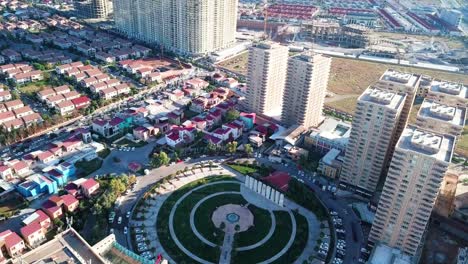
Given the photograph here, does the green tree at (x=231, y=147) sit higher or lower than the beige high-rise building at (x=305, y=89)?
lower

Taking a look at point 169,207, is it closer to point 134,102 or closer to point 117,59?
point 134,102

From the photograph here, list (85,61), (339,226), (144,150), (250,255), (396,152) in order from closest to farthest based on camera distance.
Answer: (396,152)
(250,255)
(339,226)
(144,150)
(85,61)

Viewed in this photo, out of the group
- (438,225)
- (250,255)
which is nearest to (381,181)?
(438,225)

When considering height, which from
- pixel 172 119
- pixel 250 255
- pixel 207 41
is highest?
pixel 207 41

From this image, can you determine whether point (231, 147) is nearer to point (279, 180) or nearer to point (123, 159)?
point (279, 180)

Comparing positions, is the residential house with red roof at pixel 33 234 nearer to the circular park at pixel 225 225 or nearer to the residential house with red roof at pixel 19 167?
the circular park at pixel 225 225

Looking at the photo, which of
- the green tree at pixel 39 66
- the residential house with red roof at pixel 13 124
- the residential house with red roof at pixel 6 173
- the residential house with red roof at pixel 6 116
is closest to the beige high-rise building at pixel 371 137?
the residential house with red roof at pixel 6 173

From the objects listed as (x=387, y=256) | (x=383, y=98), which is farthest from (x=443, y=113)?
(x=387, y=256)
